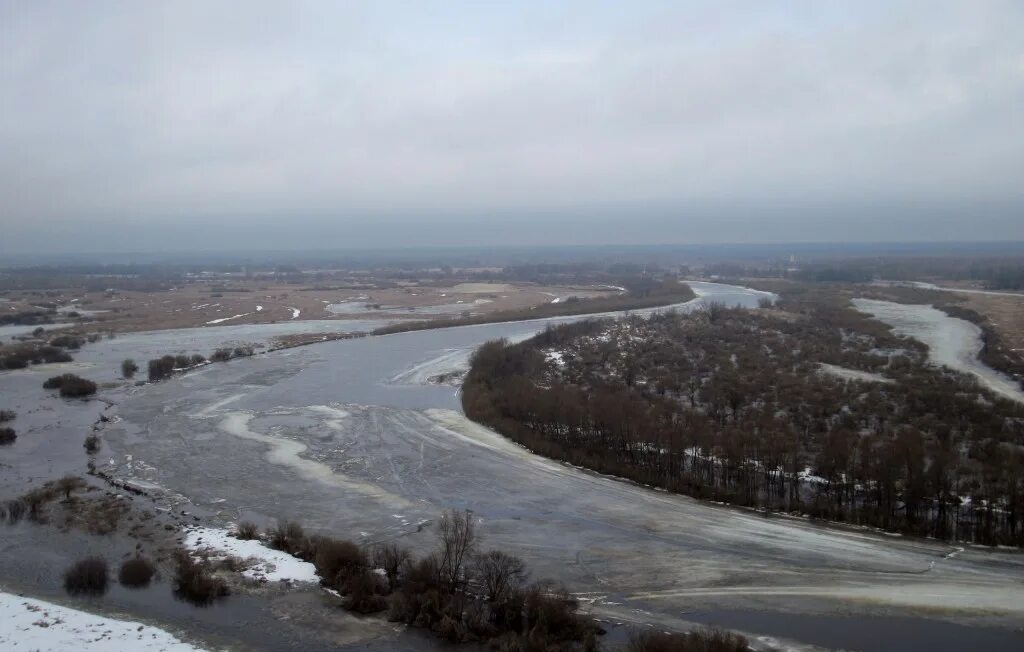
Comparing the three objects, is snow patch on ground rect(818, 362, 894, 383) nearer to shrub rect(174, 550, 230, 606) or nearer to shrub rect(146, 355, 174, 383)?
shrub rect(174, 550, 230, 606)

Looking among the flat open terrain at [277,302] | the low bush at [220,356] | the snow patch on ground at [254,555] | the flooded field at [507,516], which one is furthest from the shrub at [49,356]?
the snow patch on ground at [254,555]

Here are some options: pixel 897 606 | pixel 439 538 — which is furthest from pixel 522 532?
pixel 897 606

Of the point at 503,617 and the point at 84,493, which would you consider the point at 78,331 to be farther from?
the point at 503,617

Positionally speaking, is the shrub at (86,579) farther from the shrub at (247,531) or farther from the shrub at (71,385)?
the shrub at (71,385)

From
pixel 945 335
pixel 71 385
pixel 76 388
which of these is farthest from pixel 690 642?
pixel 945 335

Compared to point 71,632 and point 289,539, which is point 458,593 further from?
point 71,632

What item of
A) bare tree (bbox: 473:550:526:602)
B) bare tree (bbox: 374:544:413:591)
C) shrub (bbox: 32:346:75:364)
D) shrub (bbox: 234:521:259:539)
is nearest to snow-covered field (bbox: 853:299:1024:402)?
bare tree (bbox: 473:550:526:602)
